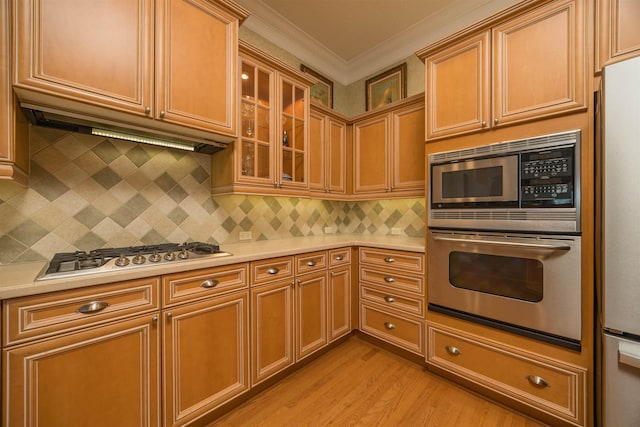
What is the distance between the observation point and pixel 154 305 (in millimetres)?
1279

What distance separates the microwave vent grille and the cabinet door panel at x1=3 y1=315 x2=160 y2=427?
2.06 m

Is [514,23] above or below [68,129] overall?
above

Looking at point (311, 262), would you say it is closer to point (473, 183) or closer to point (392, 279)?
point (392, 279)

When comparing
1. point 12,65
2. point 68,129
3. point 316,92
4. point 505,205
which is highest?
point 316,92

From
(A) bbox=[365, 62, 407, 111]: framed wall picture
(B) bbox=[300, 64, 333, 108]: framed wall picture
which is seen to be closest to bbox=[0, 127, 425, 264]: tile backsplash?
(B) bbox=[300, 64, 333, 108]: framed wall picture

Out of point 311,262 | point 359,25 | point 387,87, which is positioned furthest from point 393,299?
point 359,25

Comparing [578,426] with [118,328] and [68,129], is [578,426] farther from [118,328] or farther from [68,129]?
[68,129]

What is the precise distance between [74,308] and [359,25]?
3084mm

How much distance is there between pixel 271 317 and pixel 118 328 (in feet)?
2.84

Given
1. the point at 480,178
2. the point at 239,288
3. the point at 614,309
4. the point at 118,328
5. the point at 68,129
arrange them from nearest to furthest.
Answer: the point at 614,309 → the point at 118,328 → the point at 68,129 → the point at 239,288 → the point at 480,178

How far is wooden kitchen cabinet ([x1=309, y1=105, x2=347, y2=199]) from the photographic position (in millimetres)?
2531

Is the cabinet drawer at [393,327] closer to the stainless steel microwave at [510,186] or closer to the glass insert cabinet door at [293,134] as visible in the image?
the stainless steel microwave at [510,186]

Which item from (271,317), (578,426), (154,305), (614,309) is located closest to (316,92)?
(271,317)

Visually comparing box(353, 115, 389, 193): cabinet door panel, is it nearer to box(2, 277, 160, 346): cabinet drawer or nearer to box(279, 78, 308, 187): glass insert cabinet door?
box(279, 78, 308, 187): glass insert cabinet door
